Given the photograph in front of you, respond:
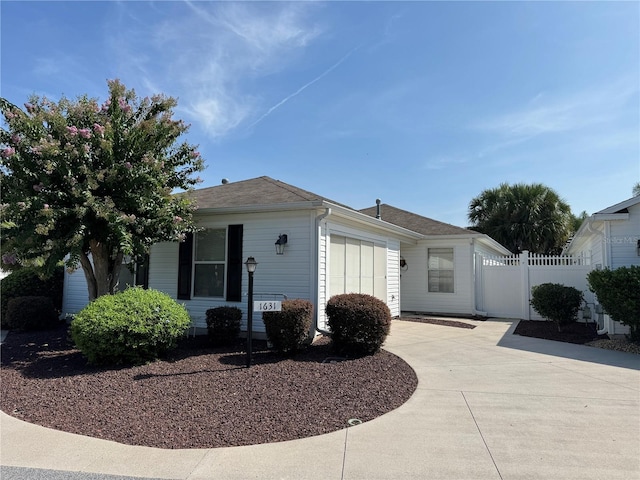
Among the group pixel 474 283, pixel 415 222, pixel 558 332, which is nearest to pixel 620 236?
pixel 558 332

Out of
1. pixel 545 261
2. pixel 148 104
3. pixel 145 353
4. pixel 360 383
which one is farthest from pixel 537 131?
pixel 145 353

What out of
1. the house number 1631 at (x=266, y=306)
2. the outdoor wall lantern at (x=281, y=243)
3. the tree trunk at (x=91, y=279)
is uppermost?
the outdoor wall lantern at (x=281, y=243)

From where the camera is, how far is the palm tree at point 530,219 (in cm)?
1897

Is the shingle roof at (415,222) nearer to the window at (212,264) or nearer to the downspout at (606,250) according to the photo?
the downspout at (606,250)

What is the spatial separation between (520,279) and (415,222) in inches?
168

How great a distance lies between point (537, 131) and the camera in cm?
1067

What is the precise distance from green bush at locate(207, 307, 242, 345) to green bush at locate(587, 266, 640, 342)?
24.2 ft

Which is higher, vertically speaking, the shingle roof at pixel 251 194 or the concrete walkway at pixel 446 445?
the shingle roof at pixel 251 194

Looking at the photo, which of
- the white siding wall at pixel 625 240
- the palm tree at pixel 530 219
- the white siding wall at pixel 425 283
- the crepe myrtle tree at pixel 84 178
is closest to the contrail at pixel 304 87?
the crepe myrtle tree at pixel 84 178

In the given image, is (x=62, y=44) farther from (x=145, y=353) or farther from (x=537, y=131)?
(x=537, y=131)

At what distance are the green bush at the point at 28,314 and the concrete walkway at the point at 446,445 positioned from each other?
6.67m

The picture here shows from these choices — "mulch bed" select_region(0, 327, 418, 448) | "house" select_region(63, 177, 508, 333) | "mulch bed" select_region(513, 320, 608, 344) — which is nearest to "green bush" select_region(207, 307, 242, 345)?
"mulch bed" select_region(0, 327, 418, 448)

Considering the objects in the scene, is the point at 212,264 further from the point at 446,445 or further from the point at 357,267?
the point at 446,445

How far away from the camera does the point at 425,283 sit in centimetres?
1382
